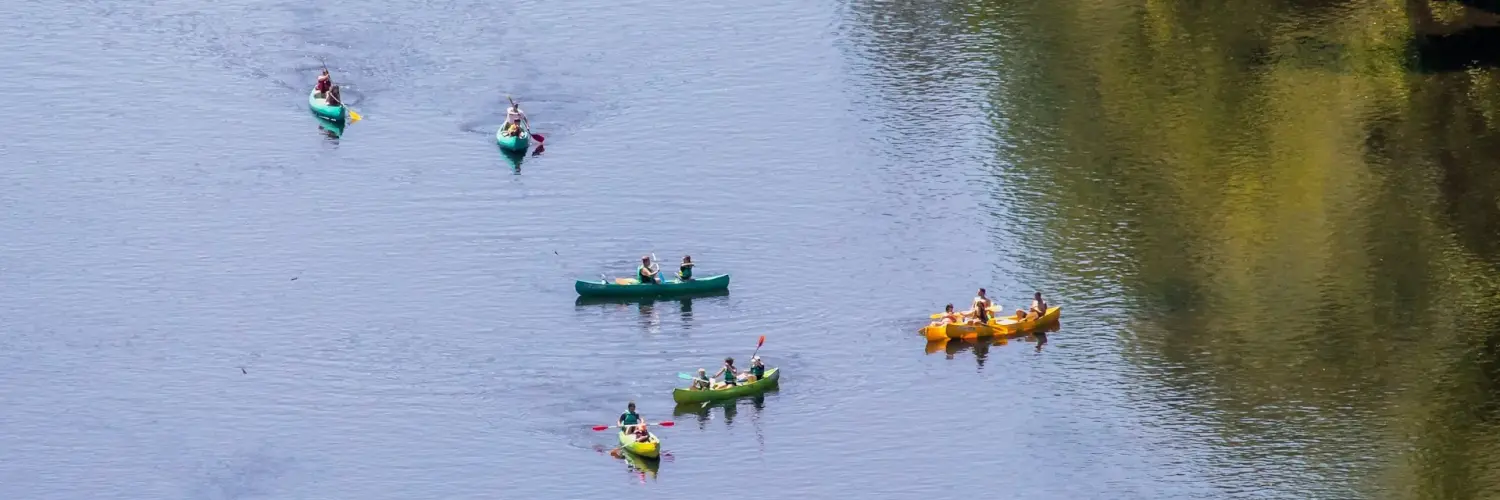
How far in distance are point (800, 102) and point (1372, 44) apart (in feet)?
86.3

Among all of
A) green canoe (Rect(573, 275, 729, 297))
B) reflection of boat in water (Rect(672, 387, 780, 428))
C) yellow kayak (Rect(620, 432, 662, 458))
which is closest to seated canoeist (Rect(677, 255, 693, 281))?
green canoe (Rect(573, 275, 729, 297))

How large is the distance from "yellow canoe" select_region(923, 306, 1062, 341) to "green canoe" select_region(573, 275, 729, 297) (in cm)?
859

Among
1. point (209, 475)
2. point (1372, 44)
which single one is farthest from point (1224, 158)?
point (209, 475)

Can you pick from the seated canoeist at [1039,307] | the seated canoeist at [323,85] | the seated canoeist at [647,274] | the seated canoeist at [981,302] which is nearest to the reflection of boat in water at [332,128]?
the seated canoeist at [323,85]

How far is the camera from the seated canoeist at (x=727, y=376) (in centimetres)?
8612

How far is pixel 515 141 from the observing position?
110562 mm

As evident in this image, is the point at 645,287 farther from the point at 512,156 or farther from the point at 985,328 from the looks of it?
the point at 512,156

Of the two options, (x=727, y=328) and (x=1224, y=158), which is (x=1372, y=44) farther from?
(x=727, y=328)

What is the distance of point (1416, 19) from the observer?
400 feet

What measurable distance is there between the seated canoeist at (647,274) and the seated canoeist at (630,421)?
12.7 m

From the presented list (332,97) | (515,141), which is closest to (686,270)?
(515,141)

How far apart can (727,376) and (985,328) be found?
34.1 ft

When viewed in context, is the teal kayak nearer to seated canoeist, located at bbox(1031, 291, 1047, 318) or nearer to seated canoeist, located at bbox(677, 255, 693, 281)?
seated canoeist, located at bbox(677, 255, 693, 281)

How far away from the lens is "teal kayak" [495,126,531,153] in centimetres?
11069
